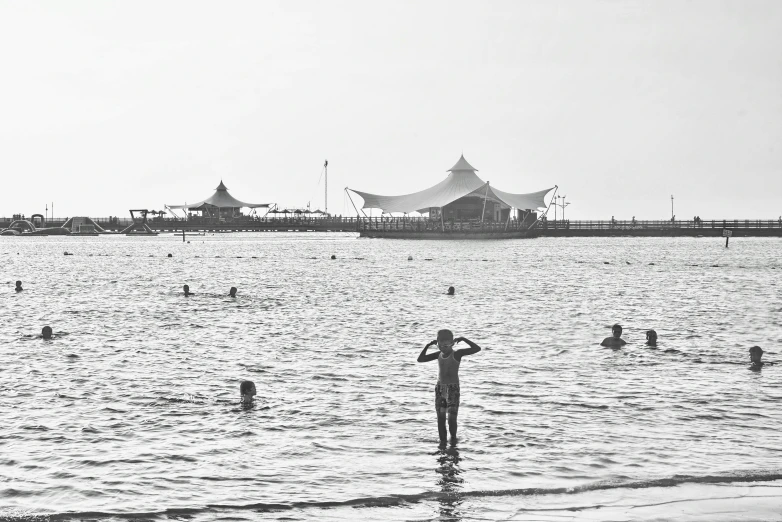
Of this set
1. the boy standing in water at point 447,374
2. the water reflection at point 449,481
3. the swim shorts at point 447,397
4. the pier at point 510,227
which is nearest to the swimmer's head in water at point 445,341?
the boy standing in water at point 447,374

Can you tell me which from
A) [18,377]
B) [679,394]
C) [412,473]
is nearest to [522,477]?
[412,473]

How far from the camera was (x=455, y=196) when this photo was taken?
138250 millimetres

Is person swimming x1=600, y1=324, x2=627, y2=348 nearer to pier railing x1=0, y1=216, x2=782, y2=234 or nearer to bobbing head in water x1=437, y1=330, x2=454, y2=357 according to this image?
bobbing head in water x1=437, y1=330, x2=454, y2=357

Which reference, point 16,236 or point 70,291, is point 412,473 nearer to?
point 70,291

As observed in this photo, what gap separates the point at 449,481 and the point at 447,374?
1.49 meters

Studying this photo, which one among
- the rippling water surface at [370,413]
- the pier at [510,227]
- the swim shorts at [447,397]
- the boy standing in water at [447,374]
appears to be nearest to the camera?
the rippling water surface at [370,413]

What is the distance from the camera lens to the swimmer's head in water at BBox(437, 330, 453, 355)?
1147 centimetres

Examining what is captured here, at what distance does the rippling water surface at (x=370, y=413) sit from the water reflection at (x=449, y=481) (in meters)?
0.04

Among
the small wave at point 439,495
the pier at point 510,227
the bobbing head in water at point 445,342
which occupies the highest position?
the pier at point 510,227

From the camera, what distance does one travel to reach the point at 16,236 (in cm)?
18512

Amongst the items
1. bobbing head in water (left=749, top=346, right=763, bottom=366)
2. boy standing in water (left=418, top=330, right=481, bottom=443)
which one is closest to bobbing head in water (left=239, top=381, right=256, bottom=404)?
boy standing in water (left=418, top=330, right=481, bottom=443)

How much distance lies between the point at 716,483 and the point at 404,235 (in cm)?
13939

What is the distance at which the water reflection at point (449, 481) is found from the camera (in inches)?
388

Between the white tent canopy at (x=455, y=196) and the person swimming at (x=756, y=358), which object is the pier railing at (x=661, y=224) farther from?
the person swimming at (x=756, y=358)
